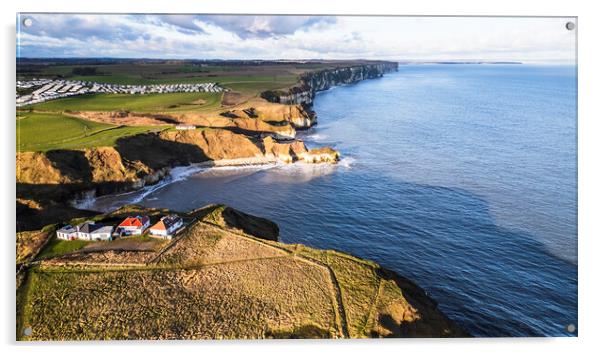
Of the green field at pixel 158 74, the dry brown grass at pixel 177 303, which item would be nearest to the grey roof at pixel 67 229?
the dry brown grass at pixel 177 303

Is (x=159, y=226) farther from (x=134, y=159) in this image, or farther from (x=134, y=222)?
(x=134, y=159)

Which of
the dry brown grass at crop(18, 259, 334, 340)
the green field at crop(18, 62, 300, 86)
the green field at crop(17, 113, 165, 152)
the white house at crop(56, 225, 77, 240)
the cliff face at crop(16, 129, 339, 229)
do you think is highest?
the green field at crop(18, 62, 300, 86)

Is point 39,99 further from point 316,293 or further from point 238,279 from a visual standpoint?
point 316,293

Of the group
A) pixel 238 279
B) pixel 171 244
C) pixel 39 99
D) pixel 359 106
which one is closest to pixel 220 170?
pixel 39 99

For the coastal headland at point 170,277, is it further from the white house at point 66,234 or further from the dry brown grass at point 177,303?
the white house at point 66,234

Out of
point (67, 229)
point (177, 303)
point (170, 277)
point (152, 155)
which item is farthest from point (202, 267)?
point (152, 155)

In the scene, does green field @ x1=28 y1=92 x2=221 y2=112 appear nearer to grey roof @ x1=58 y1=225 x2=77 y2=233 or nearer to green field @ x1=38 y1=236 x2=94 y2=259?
grey roof @ x1=58 y1=225 x2=77 y2=233

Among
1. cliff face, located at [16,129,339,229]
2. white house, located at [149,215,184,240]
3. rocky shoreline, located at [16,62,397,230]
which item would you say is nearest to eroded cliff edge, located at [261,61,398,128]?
rocky shoreline, located at [16,62,397,230]

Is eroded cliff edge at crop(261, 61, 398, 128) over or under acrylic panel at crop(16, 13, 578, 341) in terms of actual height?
over
